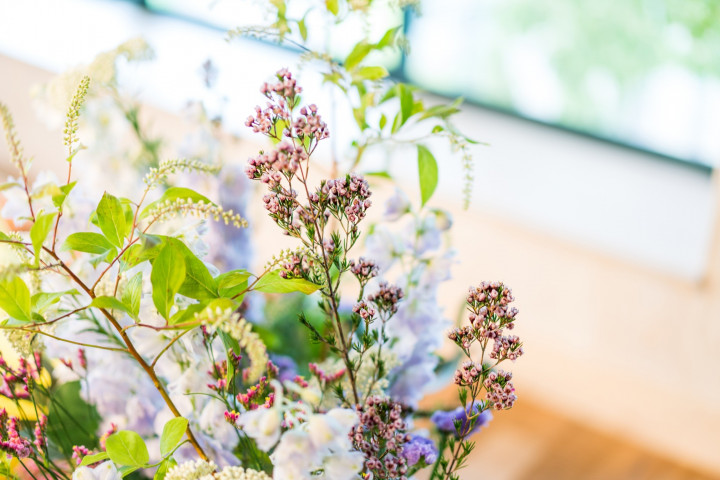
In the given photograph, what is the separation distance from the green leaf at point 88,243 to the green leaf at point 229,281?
63mm

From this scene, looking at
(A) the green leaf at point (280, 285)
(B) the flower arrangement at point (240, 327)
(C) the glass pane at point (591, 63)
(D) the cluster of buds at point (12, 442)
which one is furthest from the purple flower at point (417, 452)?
(C) the glass pane at point (591, 63)

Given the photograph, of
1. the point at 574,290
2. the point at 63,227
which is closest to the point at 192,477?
the point at 63,227

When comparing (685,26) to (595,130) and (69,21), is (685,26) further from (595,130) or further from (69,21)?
(69,21)

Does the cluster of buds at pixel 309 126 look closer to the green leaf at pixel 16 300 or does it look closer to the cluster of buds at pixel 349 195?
the cluster of buds at pixel 349 195

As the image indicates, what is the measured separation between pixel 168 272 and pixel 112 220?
0.18ft

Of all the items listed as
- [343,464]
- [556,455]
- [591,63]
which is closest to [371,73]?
[343,464]

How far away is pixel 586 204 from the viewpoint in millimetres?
2100

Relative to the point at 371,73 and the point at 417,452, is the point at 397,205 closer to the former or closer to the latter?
the point at 371,73

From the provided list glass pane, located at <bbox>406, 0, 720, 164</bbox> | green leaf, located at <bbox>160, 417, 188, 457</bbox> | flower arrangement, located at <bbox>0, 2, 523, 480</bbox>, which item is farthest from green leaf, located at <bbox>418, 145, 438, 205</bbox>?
glass pane, located at <bbox>406, 0, 720, 164</bbox>

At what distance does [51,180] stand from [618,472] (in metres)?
1.87

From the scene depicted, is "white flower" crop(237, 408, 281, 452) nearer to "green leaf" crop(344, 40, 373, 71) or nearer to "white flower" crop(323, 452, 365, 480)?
"white flower" crop(323, 452, 365, 480)

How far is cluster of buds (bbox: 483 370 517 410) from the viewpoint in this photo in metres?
0.38

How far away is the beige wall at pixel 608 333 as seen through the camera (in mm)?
1911

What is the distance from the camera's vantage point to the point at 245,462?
1.67 feet
